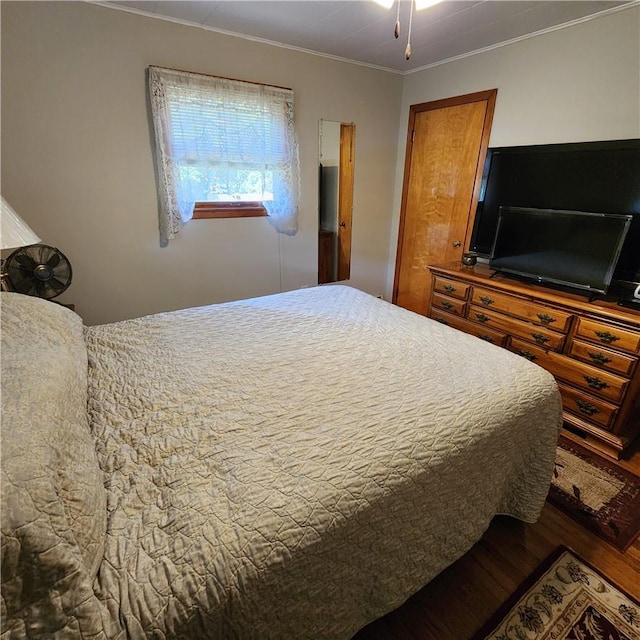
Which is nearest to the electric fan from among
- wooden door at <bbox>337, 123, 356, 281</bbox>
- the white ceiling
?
the white ceiling

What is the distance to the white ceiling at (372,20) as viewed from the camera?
81.7 inches

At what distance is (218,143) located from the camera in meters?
2.64

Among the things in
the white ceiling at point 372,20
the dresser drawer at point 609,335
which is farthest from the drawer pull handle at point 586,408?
the white ceiling at point 372,20

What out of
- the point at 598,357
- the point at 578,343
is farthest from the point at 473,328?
the point at 598,357

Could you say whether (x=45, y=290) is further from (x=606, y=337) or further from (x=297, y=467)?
(x=606, y=337)

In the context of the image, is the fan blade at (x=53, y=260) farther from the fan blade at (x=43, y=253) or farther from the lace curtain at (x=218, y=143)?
the lace curtain at (x=218, y=143)

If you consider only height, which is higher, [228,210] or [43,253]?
[228,210]

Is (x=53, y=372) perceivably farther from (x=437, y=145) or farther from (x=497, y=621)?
(x=437, y=145)

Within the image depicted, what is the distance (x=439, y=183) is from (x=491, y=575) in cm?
302

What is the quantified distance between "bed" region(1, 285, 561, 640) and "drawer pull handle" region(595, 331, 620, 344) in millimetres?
841

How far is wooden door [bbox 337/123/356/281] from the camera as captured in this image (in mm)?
3351

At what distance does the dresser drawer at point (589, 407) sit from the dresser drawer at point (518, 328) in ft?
0.94

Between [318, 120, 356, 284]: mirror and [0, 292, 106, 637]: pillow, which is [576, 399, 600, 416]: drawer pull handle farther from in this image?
[0, 292, 106, 637]: pillow

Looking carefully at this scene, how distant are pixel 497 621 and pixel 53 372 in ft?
5.62
